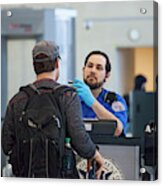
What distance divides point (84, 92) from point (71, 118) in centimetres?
10

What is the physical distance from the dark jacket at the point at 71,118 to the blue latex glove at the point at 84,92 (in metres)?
0.02

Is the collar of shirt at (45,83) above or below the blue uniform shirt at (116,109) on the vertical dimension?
above

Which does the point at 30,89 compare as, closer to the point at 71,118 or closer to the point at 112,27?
the point at 71,118

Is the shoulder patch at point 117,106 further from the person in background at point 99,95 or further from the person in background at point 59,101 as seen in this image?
the person in background at point 59,101

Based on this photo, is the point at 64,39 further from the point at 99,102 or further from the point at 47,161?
the point at 47,161

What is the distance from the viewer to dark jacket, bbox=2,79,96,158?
1.63m

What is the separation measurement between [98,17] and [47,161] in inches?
21.5

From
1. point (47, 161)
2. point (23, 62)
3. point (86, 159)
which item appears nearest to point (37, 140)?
point (47, 161)

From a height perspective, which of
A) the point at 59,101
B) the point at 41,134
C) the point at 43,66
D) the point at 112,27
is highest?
the point at 112,27

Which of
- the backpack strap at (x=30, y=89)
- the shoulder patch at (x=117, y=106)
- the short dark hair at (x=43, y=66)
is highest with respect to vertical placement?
the short dark hair at (x=43, y=66)

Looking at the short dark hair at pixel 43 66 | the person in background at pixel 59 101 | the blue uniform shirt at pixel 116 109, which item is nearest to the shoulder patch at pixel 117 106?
the blue uniform shirt at pixel 116 109

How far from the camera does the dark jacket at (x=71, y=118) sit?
64.1 inches

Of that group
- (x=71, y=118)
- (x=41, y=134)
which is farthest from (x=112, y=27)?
(x=41, y=134)

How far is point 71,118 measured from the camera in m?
1.63
